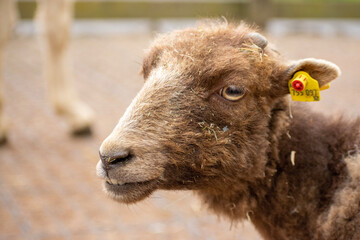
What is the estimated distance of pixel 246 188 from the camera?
130 inches

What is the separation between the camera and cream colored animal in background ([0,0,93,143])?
7.19 metres

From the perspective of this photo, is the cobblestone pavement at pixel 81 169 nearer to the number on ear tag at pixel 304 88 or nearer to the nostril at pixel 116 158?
the nostril at pixel 116 158

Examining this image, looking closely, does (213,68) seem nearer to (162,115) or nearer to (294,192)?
(162,115)

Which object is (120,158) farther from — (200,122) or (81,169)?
(81,169)

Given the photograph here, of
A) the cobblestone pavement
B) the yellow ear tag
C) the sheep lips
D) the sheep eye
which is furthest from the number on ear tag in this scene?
the sheep lips

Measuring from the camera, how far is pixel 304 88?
3.09 meters

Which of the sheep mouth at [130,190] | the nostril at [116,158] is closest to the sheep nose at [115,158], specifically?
the nostril at [116,158]

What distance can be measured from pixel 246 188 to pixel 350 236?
0.72 m

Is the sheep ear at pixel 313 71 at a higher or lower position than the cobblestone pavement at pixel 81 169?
higher

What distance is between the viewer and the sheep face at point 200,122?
9.68 ft

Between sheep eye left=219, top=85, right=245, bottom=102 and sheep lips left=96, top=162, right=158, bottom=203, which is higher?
sheep eye left=219, top=85, right=245, bottom=102

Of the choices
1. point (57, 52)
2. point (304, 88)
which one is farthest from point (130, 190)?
point (57, 52)

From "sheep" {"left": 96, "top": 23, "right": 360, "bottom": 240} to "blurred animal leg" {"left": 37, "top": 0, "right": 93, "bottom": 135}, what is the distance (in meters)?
4.45

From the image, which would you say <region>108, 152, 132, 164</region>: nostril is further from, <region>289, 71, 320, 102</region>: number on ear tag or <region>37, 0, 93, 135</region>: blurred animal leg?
<region>37, 0, 93, 135</region>: blurred animal leg
